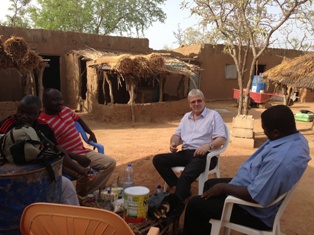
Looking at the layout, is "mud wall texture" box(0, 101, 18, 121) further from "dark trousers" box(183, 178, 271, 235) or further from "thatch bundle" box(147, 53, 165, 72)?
"dark trousers" box(183, 178, 271, 235)

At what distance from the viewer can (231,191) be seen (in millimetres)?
2346

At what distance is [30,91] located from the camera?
32.2ft

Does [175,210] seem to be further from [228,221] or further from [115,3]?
[115,3]

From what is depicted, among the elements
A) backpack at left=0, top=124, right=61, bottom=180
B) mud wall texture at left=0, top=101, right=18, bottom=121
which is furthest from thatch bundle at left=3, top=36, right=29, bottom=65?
backpack at left=0, top=124, right=61, bottom=180

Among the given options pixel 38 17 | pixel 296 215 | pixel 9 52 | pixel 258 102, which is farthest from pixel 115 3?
pixel 296 215

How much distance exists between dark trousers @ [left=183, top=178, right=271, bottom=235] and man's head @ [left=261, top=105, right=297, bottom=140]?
702mm

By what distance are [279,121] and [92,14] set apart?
854 inches

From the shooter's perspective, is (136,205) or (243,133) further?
(243,133)

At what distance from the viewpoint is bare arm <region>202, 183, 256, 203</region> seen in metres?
2.24

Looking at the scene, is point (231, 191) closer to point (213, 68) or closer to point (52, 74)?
point (52, 74)

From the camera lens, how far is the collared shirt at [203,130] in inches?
143

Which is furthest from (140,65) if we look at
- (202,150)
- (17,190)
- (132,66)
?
(17,190)

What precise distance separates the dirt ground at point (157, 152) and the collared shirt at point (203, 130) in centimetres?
87

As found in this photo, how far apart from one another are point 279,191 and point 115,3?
22.0 metres
